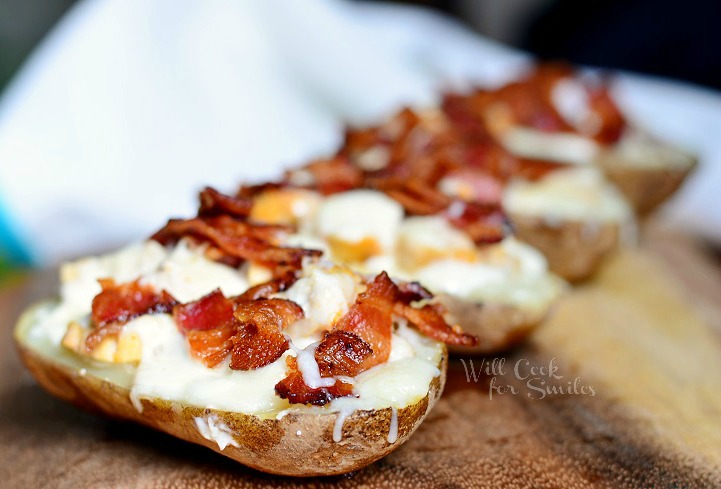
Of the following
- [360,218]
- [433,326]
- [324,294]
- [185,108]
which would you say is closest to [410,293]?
[433,326]

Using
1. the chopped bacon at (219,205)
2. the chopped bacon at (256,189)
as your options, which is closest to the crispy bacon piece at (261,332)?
the chopped bacon at (219,205)

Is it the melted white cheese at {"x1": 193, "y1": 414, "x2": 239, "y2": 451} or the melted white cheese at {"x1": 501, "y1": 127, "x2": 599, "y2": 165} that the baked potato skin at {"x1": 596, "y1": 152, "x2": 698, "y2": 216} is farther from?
the melted white cheese at {"x1": 193, "y1": 414, "x2": 239, "y2": 451}

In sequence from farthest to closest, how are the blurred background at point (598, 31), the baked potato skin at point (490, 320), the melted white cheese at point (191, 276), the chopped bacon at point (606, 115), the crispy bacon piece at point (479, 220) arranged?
the blurred background at point (598, 31) → the chopped bacon at point (606, 115) → the crispy bacon piece at point (479, 220) → the baked potato skin at point (490, 320) → the melted white cheese at point (191, 276)

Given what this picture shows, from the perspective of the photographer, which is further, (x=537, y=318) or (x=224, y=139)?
(x=224, y=139)

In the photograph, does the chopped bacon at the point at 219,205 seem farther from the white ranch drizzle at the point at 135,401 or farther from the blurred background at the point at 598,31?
the blurred background at the point at 598,31

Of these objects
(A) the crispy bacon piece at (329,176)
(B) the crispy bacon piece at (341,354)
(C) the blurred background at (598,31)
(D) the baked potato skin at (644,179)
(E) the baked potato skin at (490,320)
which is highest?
(B) the crispy bacon piece at (341,354)

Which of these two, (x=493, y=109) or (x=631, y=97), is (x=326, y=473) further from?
(x=631, y=97)

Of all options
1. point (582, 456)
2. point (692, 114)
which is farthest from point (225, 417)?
point (692, 114)
